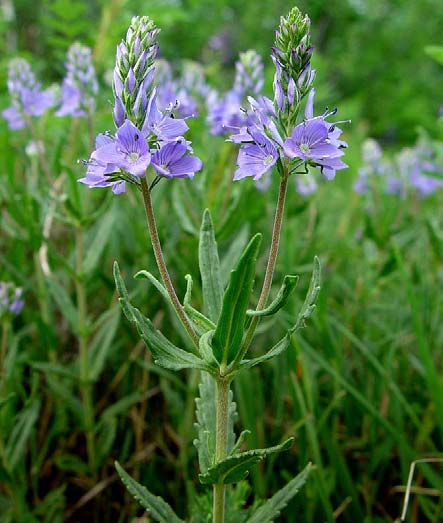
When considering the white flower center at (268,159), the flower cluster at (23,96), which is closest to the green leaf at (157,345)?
the white flower center at (268,159)

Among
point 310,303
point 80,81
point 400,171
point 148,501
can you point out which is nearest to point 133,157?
point 310,303

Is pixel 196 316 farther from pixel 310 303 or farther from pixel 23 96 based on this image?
pixel 23 96

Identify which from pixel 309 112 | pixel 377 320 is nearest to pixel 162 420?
pixel 377 320

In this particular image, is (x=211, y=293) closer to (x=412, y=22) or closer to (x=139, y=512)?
(x=139, y=512)

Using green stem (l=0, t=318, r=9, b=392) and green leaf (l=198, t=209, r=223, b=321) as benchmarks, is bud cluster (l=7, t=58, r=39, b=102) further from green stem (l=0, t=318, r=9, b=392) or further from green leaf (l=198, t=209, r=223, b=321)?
green leaf (l=198, t=209, r=223, b=321)

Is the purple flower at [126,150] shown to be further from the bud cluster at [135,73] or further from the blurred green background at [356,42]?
the blurred green background at [356,42]

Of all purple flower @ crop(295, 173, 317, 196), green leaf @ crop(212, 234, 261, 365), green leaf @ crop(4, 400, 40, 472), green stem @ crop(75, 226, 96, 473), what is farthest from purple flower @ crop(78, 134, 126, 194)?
purple flower @ crop(295, 173, 317, 196)
